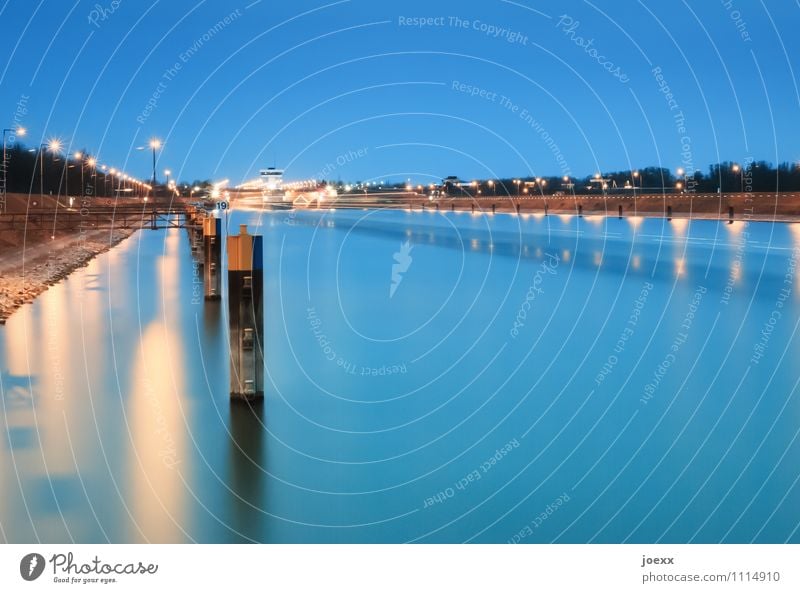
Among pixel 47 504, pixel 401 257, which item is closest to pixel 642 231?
pixel 401 257

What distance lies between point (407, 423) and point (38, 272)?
14.1 metres

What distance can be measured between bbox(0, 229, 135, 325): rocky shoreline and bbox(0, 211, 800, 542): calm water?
0.49 meters

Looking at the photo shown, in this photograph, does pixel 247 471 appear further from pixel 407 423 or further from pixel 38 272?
pixel 38 272

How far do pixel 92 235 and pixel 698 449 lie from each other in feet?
112

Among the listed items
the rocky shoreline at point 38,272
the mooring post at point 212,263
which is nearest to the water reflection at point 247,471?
the rocky shoreline at point 38,272

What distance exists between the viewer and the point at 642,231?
4638 cm

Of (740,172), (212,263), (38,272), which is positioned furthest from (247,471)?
(740,172)

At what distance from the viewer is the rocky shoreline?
15.8 meters

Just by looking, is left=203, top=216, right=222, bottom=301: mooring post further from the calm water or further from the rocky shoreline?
the rocky shoreline

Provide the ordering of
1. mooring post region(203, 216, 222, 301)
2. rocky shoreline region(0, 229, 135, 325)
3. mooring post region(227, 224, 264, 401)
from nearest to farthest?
mooring post region(227, 224, 264, 401) → rocky shoreline region(0, 229, 135, 325) → mooring post region(203, 216, 222, 301)

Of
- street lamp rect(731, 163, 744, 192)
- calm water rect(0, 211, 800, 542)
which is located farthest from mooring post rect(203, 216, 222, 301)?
street lamp rect(731, 163, 744, 192)

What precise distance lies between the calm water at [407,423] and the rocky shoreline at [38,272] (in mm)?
491

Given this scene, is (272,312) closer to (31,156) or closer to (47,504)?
(47,504)

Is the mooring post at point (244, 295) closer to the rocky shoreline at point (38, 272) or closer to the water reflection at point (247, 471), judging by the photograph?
the water reflection at point (247, 471)
